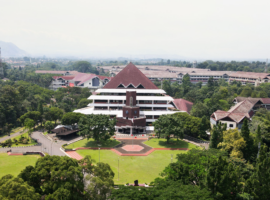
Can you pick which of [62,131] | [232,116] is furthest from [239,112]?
[62,131]

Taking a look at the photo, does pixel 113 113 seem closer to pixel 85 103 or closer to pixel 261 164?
pixel 85 103

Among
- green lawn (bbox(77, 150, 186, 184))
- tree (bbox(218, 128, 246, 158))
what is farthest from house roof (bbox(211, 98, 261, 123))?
green lawn (bbox(77, 150, 186, 184))

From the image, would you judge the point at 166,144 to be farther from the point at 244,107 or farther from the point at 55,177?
the point at 55,177

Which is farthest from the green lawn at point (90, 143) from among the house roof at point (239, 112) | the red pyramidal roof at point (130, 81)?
the house roof at point (239, 112)

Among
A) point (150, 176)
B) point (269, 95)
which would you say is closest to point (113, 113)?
point (150, 176)

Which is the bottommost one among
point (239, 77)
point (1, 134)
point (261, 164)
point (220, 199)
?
point (1, 134)

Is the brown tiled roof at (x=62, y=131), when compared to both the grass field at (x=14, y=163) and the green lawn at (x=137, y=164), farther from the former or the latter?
the grass field at (x=14, y=163)
